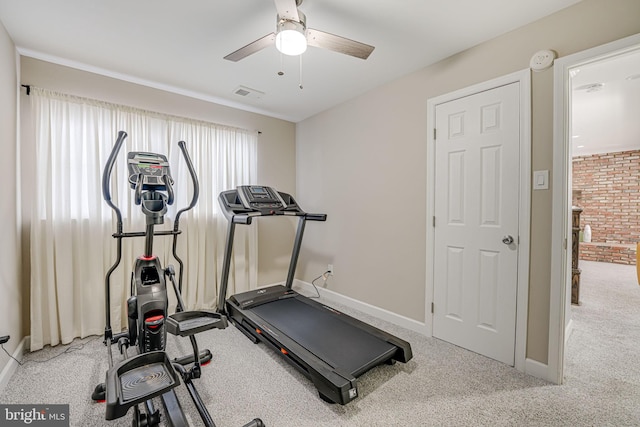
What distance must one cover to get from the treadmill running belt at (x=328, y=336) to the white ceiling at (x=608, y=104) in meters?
2.44

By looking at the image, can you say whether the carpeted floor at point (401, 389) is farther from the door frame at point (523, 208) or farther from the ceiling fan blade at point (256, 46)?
the ceiling fan blade at point (256, 46)

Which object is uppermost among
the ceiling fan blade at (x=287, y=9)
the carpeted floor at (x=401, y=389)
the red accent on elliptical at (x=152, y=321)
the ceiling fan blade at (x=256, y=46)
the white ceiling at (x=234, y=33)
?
the white ceiling at (x=234, y=33)

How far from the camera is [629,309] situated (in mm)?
3324

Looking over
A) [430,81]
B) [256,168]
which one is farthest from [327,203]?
[430,81]

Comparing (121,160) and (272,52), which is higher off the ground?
(272,52)

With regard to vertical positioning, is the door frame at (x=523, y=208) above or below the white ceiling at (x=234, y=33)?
below

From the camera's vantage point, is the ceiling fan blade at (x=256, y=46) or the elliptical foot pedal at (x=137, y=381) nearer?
the elliptical foot pedal at (x=137, y=381)

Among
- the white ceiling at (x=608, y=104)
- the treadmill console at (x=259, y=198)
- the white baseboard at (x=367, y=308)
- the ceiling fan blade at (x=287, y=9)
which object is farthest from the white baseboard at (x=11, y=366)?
the white ceiling at (x=608, y=104)

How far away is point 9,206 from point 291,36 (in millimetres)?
2398

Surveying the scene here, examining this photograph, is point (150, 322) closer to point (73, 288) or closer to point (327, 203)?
point (73, 288)

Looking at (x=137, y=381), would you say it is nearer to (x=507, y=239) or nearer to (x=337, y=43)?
(x=337, y=43)

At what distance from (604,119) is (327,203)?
4.47m

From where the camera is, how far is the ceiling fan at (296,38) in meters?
1.62

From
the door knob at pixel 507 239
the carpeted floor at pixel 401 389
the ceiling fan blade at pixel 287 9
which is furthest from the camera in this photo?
the door knob at pixel 507 239
